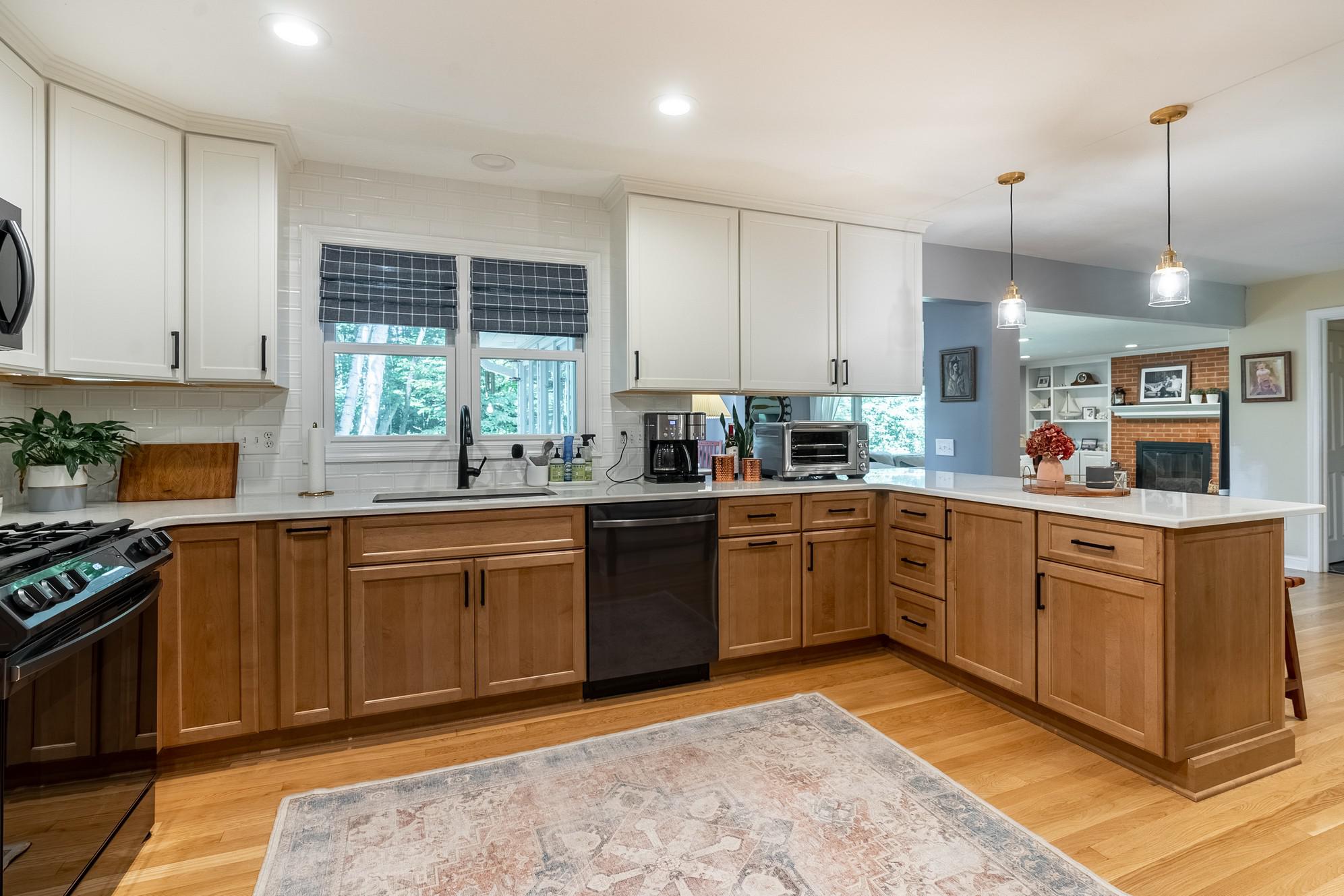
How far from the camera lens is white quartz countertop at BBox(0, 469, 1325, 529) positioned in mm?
2260

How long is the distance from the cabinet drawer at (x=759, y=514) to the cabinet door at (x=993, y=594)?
723mm

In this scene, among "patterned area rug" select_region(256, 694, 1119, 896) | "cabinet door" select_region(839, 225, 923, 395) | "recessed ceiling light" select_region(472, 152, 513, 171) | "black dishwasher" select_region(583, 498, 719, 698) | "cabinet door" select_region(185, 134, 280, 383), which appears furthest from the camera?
"cabinet door" select_region(839, 225, 923, 395)

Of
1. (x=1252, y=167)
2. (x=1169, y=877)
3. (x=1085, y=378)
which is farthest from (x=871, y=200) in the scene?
(x=1085, y=378)

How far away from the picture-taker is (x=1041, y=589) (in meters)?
2.61

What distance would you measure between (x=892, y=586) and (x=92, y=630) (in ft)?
10.4

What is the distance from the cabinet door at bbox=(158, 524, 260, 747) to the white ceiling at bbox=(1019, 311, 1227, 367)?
21.9 ft

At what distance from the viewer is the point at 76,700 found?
1525 mm

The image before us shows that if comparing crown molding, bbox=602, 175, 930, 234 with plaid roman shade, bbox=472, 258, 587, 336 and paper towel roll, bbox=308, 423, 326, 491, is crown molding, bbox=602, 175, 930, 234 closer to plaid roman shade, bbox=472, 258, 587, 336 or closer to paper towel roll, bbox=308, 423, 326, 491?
plaid roman shade, bbox=472, 258, 587, 336

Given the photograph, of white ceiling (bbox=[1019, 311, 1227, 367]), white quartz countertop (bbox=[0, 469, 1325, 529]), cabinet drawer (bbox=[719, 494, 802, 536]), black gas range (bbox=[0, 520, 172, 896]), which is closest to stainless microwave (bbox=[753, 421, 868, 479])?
white quartz countertop (bbox=[0, 469, 1325, 529])

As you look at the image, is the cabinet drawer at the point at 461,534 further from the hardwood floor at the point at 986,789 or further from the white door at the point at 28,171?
the white door at the point at 28,171

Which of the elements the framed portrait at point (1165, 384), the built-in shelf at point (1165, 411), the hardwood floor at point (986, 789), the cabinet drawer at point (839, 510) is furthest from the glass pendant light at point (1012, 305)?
the framed portrait at point (1165, 384)

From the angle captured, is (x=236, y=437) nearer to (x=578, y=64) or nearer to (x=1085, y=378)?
(x=578, y=64)

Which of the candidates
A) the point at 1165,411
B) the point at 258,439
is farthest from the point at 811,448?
the point at 1165,411

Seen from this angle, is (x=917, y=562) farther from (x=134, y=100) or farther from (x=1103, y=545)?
(x=134, y=100)
